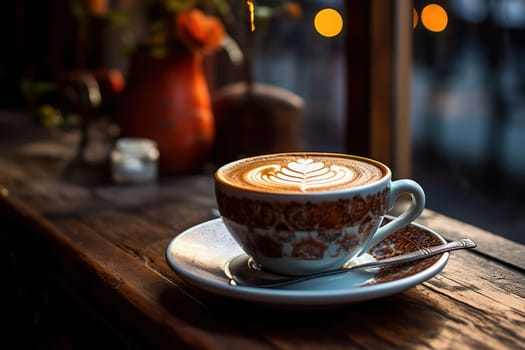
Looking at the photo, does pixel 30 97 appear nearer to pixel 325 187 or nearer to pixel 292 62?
pixel 292 62

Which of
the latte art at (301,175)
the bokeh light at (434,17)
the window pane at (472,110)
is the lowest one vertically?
the window pane at (472,110)

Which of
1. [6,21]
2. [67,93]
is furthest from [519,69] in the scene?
[6,21]

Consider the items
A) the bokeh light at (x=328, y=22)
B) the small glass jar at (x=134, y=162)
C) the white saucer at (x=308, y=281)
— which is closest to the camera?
the white saucer at (x=308, y=281)

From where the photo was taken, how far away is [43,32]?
11.3ft

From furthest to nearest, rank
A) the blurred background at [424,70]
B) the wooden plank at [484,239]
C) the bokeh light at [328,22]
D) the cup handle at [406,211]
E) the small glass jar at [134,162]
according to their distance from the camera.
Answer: the blurred background at [424,70], the bokeh light at [328,22], the small glass jar at [134,162], the wooden plank at [484,239], the cup handle at [406,211]

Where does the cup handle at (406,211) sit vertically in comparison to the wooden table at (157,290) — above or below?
above

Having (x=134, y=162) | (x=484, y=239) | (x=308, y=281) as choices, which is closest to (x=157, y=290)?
(x=308, y=281)

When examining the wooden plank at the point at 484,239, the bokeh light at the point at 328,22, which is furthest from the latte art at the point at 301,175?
the bokeh light at the point at 328,22

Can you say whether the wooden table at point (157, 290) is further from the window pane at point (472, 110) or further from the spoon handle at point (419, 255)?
the window pane at point (472, 110)

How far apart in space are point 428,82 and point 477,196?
2.50 feet

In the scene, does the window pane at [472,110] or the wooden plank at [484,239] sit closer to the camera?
the wooden plank at [484,239]

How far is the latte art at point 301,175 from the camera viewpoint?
70 cm

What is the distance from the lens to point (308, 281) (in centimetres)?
70

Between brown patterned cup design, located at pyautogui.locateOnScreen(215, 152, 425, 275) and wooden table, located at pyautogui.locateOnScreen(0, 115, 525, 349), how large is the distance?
6 centimetres
